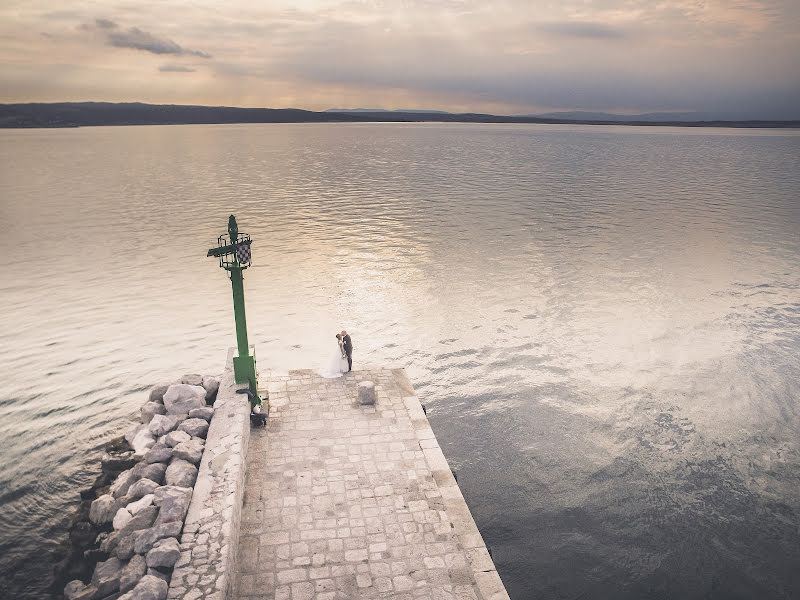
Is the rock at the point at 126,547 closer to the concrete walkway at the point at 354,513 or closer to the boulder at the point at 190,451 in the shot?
the concrete walkway at the point at 354,513

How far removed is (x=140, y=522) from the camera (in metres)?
8.48

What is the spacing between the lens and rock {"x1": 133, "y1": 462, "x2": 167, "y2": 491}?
31.8ft

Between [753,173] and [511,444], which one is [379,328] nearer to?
[511,444]

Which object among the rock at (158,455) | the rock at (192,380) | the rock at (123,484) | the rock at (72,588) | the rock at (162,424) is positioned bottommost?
the rock at (72,588)

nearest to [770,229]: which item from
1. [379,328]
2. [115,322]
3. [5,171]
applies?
[379,328]

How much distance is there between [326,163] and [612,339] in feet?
224

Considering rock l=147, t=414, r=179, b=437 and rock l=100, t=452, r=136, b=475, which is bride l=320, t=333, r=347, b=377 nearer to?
rock l=147, t=414, r=179, b=437

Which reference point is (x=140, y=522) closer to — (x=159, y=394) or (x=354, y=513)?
(x=354, y=513)

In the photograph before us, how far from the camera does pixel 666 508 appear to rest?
1054 cm

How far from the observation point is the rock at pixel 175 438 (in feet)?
34.5

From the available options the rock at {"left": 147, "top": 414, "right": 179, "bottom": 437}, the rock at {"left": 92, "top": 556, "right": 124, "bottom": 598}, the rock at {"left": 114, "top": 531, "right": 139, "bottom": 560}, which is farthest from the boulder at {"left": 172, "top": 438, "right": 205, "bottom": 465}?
the rock at {"left": 92, "top": 556, "right": 124, "bottom": 598}

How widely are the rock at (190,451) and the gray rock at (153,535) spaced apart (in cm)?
205

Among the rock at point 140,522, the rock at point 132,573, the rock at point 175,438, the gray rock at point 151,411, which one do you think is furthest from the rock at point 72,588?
the gray rock at point 151,411

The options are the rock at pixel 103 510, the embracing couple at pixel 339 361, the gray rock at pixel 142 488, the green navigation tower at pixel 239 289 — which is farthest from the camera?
the embracing couple at pixel 339 361
